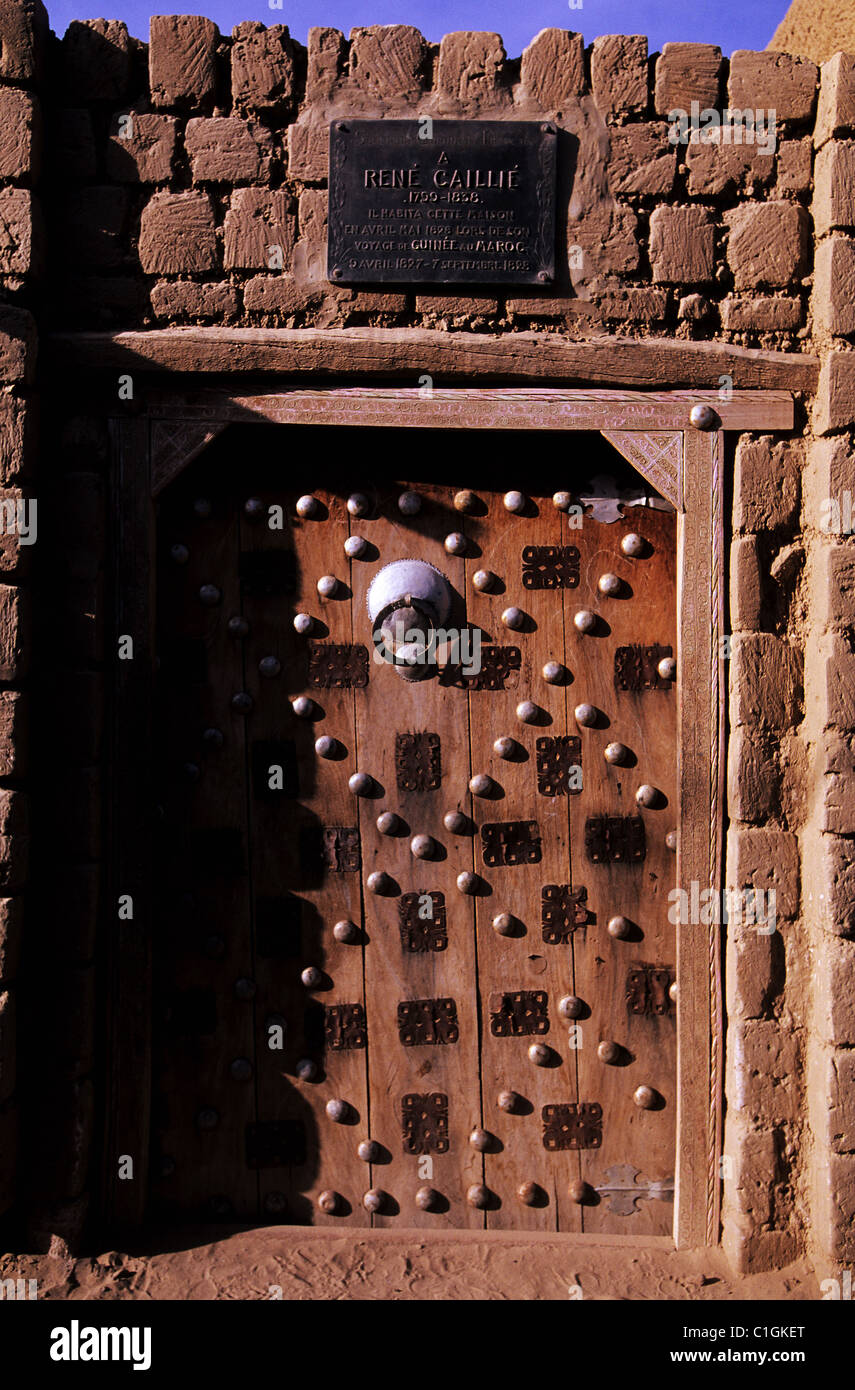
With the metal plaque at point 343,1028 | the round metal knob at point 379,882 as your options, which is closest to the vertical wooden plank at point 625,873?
the round metal knob at point 379,882

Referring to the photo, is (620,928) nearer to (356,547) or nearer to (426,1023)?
(426,1023)

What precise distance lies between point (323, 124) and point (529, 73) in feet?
1.99

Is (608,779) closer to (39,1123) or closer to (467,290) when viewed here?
(467,290)

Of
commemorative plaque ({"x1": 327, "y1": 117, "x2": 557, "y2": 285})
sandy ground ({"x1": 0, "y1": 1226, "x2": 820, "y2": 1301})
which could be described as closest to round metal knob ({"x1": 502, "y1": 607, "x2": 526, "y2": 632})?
commemorative plaque ({"x1": 327, "y1": 117, "x2": 557, "y2": 285})

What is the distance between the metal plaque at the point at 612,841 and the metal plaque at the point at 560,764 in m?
0.12

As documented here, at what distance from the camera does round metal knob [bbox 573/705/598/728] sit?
2.67 metres

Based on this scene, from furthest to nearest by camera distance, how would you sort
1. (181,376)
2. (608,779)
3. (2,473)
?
(608,779), (181,376), (2,473)

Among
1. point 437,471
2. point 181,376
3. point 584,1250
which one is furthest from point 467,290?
point 584,1250

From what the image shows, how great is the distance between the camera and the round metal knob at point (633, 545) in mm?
2703

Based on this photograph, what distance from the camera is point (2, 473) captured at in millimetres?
2361

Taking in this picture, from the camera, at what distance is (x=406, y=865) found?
106 inches

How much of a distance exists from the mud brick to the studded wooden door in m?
0.96

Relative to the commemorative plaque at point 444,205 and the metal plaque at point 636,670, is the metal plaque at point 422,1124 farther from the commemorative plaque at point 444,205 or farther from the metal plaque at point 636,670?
the commemorative plaque at point 444,205

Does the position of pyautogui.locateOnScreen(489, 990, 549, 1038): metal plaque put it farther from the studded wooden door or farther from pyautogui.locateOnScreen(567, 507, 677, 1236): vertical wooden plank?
pyautogui.locateOnScreen(567, 507, 677, 1236): vertical wooden plank
